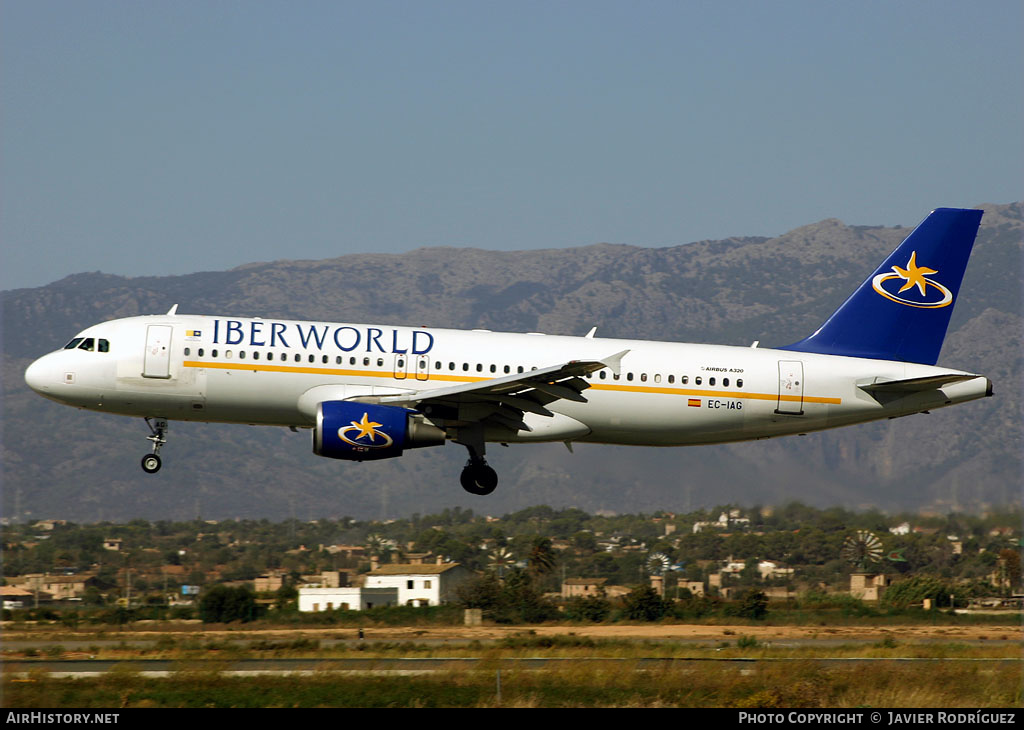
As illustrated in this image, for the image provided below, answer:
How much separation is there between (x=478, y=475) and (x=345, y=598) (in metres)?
20.9

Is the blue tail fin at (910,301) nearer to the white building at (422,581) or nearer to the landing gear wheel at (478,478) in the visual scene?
the landing gear wheel at (478,478)

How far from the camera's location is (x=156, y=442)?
30547 mm

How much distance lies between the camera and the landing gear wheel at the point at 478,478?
31062 mm

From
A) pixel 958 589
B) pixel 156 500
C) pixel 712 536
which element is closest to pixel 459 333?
pixel 958 589

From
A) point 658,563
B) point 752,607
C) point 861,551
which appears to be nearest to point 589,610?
point 752,607

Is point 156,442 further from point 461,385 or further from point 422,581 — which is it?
point 422,581

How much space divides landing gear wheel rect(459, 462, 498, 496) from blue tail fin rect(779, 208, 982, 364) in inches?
361

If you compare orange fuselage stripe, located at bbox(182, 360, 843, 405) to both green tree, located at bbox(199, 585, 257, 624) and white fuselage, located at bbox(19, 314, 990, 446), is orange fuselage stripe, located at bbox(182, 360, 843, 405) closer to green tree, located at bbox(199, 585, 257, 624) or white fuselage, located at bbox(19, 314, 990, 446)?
white fuselage, located at bbox(19, 314, 990, 446)

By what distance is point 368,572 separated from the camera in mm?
62000

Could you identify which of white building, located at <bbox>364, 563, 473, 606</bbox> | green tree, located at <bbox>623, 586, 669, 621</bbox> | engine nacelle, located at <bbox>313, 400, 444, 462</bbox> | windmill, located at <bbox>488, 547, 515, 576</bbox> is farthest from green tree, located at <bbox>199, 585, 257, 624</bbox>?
windmill, located at <bbox>488, 547, 515, 576</bbox>

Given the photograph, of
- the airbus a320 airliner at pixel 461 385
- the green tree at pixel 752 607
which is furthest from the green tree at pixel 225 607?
the green tree at pixel 752 607

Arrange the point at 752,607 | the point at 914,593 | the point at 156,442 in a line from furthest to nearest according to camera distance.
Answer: the point at 914,593
the point at 752,607
the point at 156,442

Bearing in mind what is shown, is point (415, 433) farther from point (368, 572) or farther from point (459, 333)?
point (368, 572)

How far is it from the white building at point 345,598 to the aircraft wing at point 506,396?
15.9 m
